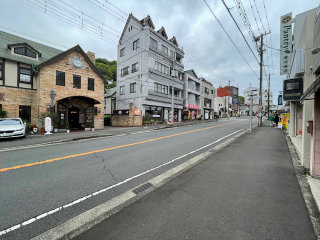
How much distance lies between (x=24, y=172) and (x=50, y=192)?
6.41ft

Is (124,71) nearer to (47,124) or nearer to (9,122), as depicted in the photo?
(47,124)

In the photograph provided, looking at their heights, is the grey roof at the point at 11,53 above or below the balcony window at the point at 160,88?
above

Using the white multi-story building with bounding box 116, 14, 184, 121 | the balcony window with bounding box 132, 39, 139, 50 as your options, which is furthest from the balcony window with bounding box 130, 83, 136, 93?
the balcony window with bounding box 132, 39, 139, 50

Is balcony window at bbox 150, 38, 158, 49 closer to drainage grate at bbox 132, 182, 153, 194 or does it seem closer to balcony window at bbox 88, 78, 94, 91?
balcony window at bbox 88, 78, 94, 91

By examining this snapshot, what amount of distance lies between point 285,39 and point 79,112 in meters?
21.5

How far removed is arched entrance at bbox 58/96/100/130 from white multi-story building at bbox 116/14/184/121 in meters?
7.54

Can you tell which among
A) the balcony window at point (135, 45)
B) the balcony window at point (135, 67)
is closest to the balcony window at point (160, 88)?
the balcony window at point (135, 67)

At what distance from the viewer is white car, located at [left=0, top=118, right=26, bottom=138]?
33.6 ft

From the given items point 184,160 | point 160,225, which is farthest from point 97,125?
point 160,225

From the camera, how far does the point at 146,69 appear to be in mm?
24078

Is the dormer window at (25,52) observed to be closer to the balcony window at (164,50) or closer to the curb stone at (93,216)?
the balcony window at (164,50)

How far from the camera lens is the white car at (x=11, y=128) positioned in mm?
10239

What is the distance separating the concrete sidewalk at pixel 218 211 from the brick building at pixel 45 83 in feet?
55.0

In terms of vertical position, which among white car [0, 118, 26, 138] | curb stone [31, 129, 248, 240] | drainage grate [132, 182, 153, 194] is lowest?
curb stone [31, 129, 248, 240]
